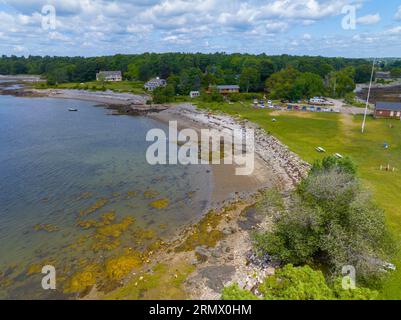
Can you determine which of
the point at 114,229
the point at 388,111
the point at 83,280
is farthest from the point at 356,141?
the point at 83,280

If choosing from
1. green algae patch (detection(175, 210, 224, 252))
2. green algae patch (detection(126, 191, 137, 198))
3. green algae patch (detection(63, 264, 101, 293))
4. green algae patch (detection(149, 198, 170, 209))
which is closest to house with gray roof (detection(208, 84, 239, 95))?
green algae patch (detection(126, 191, 137, 198))

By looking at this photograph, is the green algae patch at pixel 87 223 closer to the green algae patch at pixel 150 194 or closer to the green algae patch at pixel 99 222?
the green algae patch at pixel 99 222

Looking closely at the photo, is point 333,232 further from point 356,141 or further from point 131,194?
point 356,141

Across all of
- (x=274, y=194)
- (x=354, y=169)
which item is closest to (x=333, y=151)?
(x=354, y=169)

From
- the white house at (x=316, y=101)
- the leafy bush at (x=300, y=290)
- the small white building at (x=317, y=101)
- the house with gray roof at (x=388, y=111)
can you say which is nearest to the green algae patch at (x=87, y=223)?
the leafy bush at (x=300, y=290)

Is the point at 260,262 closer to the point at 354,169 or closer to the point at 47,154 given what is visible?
the point at 354,169
